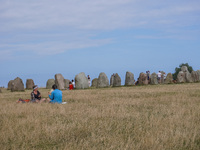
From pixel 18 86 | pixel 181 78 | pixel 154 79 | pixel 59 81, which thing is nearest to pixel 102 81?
pixel 59 81

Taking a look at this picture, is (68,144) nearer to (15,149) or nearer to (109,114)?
(15,149)

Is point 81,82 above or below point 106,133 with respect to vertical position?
above

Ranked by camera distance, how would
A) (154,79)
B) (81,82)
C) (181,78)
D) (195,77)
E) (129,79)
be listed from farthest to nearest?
1. (195,77)
2. (181,78)
3. (154,79)
4. (129,79)
5. (81,82)

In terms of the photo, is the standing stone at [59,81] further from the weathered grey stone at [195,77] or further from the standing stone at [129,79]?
the weathered grey stone at [195,77]

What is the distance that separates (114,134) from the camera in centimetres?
742

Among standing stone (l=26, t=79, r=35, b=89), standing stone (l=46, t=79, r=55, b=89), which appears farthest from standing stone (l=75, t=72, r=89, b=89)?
standing stone (l=26, t=79, r=35, b=89)

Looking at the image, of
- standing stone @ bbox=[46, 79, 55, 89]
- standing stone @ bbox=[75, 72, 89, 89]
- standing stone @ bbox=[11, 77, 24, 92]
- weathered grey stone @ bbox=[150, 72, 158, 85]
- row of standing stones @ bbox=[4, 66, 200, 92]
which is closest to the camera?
standing stone @ bbox=[11, 77, 24, 92]

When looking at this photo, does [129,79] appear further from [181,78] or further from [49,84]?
[49,84]

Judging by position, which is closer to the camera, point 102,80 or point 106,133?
point 106,133

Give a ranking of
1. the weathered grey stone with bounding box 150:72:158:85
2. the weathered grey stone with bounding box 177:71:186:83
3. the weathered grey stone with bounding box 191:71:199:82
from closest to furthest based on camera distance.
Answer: the weathered grey stone with bounding box 150:72:158:85, the weathered grey stone with bounding box 177:71:186:83, the weathered grey stone with bounding box 191:71:199:82

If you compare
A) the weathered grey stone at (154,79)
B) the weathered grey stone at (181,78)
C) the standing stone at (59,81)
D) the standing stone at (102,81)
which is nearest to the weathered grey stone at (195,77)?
the weathered grey stone at (181,78)

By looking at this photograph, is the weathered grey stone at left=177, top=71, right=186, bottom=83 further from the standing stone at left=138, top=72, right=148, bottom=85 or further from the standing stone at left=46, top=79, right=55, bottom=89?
the standing stone at left=46, top=79, right=55, bottom=89

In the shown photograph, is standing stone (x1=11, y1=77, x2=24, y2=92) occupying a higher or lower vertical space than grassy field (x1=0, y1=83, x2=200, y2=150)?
higher

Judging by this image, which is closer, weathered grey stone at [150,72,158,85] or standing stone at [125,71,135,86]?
standing stone at [125,71,135,86]
